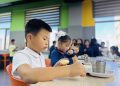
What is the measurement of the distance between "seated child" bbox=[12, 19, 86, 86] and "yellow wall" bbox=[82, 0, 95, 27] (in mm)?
5308

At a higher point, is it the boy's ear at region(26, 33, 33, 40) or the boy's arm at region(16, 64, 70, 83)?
the boy's ear at region(26, 33, 33, 40)

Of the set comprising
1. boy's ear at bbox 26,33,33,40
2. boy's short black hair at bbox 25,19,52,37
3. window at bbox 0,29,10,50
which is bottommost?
boy's ear at bbox 26,33,33,40

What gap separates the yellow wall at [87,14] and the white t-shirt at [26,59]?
5308mm

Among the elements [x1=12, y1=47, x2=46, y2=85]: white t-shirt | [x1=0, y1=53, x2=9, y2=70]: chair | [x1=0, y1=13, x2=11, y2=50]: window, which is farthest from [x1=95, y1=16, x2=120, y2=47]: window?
[x1=12, y1=47, x2=46, y2=85]: white t-shirt

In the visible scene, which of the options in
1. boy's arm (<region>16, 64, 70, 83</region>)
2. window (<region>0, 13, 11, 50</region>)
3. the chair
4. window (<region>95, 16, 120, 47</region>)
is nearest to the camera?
boy's arm (<region>16, 64, 70, 83</region>)

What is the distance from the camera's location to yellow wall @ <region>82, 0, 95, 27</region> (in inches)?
248

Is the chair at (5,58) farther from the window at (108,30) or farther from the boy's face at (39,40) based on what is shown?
the boy's face at (39,40)

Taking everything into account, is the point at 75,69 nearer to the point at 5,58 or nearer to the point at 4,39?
the point at 5,58

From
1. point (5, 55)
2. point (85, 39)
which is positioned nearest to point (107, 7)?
point (85, 39)

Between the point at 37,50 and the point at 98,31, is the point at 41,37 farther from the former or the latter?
the point at 98,31

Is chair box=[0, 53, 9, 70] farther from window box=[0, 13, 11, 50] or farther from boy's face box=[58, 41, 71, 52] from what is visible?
boy's face box=[58, 41, 71, 52]

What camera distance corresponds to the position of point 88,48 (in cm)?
579

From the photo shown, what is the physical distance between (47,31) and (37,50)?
14cm

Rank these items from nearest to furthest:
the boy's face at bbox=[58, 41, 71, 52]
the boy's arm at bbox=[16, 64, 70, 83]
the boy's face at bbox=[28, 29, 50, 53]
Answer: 1. the boy's arm at bbox=[16, 64, 70, 83]
2. the boy's face at bbox=[28, 29, 50, 53]
3. the boy's face at bbox=[58, 41, 71, 52]
